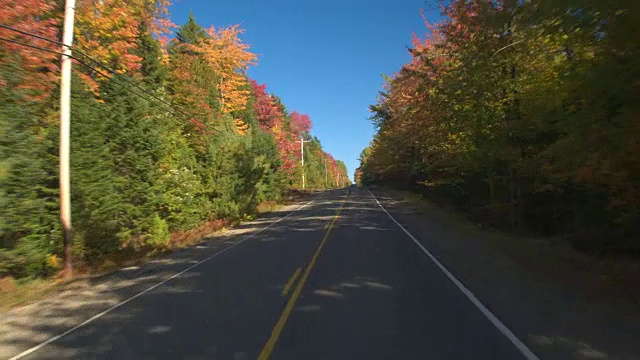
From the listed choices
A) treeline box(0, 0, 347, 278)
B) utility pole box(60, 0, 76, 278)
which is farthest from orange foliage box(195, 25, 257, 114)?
utility pole box(60, 0, 76, 278)

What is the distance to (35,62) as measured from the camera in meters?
13.4

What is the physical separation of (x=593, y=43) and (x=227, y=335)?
796 cm

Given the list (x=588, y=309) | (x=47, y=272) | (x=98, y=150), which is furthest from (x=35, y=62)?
(x=588, y=309)

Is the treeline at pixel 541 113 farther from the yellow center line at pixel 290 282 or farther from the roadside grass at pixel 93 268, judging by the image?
the roadside grass at pixel 93 268

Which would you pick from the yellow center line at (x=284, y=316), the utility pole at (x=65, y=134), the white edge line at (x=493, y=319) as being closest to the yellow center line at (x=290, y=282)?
the yellow center line at (x=284, y=316)

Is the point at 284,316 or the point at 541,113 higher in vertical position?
the point at 541,113

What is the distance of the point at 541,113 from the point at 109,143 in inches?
614

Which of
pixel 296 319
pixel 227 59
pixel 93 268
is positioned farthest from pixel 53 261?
pixel 227 59

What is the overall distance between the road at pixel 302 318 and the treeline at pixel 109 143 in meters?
4.63

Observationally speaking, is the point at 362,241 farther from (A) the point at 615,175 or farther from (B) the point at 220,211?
(B) the point at 220,211

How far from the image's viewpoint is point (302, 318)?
7148mm

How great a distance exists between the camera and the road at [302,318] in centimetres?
578

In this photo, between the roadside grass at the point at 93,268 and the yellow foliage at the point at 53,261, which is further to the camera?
the yellow foliage at the point at 53,261

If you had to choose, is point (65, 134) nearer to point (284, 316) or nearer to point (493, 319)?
point (284, 316)
